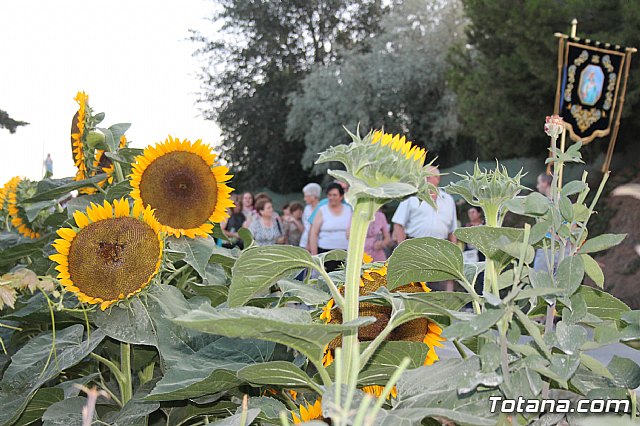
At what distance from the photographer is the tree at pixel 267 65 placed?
31.7 meters

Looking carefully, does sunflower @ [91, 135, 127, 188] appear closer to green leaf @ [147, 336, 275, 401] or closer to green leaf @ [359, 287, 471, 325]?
green leaf @ [147, 336, 275, 401]

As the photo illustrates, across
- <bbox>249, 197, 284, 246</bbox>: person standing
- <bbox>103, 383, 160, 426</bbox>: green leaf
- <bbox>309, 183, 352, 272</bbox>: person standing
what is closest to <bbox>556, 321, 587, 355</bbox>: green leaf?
<bbox>103, 383, 160, 426</bbox>: green leaf

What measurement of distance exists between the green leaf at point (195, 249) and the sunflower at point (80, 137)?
419 millimetres

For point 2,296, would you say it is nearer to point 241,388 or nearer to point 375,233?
point 241,388

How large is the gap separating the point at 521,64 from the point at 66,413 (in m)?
17.1

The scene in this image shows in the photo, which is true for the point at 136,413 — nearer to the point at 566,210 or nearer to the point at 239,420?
the point at 239,420

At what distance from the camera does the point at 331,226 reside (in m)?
7.33

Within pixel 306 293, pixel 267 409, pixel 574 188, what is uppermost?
pixel 574 188

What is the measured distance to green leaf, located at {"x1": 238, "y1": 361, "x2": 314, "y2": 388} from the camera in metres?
0.89

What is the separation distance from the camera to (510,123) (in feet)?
59.1

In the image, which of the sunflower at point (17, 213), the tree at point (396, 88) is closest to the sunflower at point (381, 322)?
the sunflower at point (17, 213)

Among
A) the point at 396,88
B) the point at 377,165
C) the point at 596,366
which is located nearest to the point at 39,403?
the point at 377,165

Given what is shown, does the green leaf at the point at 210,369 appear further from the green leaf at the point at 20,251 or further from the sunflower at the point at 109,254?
the green leaf at the point at 20,251

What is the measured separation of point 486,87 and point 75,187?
57.8 ft
